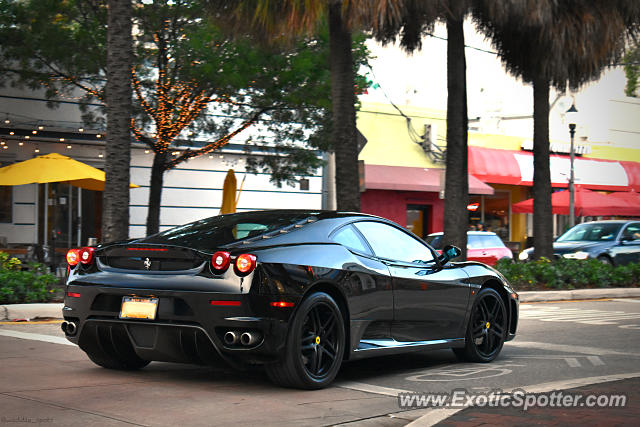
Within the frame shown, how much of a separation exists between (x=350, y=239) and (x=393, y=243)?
2.23 feet

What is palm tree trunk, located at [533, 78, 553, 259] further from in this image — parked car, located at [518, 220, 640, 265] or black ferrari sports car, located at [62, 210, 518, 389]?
black ferrari sports car, located at [62, 210, 518, 389]

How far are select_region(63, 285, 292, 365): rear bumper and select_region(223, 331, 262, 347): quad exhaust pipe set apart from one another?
16mm

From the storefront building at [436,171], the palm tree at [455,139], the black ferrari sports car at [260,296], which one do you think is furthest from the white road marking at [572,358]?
the storefront building at [436,171]

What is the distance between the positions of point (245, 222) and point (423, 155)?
25786 mm

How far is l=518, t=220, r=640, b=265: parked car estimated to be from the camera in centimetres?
2273

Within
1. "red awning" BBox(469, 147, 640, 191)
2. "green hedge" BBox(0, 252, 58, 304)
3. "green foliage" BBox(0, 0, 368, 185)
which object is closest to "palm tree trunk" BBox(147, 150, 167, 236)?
"green foliage" BBox(0, 0, 368, 185)

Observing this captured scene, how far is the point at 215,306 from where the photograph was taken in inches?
244

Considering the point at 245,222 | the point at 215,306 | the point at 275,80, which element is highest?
the point at 275,80

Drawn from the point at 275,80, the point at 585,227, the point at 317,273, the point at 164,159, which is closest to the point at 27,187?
the point at 164,159

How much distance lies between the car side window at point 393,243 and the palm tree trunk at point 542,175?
12413 mm

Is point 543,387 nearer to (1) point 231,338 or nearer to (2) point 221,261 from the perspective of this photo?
(1) point 231,338

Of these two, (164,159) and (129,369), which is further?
(164,159)

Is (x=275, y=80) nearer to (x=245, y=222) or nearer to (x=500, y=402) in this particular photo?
(x=245, y=222)

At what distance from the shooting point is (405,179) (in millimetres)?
30641
